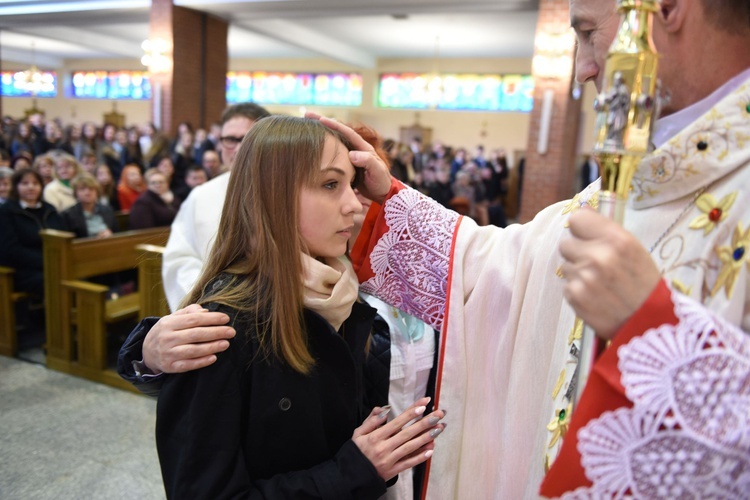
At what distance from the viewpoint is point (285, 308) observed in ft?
3.50

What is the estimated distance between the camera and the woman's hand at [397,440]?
3.44 ft

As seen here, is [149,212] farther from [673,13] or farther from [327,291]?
[673,13]

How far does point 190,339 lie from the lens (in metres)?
0.98

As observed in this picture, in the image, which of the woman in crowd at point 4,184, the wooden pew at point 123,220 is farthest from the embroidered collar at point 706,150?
the wooden pew at point 123,220

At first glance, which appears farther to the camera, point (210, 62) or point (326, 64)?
point (326, 64)

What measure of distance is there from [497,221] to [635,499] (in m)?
6.84

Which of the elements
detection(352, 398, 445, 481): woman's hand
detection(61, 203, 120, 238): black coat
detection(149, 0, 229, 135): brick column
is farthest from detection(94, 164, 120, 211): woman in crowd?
detection(352, 398, 445, 481): woman's hand

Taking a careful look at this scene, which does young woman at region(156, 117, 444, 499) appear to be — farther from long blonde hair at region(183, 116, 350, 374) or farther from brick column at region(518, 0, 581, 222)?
brick column at region(518, 0, 581, 222)

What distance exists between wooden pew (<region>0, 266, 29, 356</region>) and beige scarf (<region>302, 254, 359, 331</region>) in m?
3.76

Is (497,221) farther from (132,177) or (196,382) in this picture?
(196,382)

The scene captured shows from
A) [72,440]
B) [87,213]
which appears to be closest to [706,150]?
[72,440]

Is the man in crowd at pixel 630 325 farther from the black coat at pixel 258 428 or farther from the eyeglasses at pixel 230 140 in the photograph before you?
the eyeglasses at pixel 230 140

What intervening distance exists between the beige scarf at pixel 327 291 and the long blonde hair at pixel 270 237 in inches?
0.8

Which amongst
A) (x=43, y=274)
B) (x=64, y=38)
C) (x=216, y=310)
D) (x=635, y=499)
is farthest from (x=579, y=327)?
(x=64, y=38)
